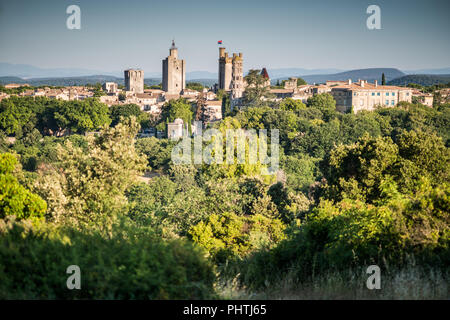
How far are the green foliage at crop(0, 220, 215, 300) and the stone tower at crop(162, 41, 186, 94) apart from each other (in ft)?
348

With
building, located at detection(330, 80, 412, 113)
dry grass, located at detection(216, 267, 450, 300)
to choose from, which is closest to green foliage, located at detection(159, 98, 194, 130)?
building, located at detection(330, 80, 412, 113)

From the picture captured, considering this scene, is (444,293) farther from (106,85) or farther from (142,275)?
(106,85)

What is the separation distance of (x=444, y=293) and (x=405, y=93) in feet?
221

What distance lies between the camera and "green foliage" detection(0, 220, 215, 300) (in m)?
5.35

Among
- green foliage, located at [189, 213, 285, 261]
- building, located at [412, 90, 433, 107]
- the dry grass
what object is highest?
building, located at [412, 90, 433, 107]

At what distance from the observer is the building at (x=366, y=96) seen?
6400 cm

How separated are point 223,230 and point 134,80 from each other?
107 m

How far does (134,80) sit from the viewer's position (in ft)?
382

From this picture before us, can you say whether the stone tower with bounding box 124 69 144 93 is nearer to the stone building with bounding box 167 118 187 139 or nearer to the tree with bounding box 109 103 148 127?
→ the tree with bounding box 109 103 148 127

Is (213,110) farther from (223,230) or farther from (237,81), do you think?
(223,230)

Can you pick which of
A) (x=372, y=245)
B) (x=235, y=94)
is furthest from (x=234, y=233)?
(x=235, y=94)

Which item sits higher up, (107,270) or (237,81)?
(237,81)
